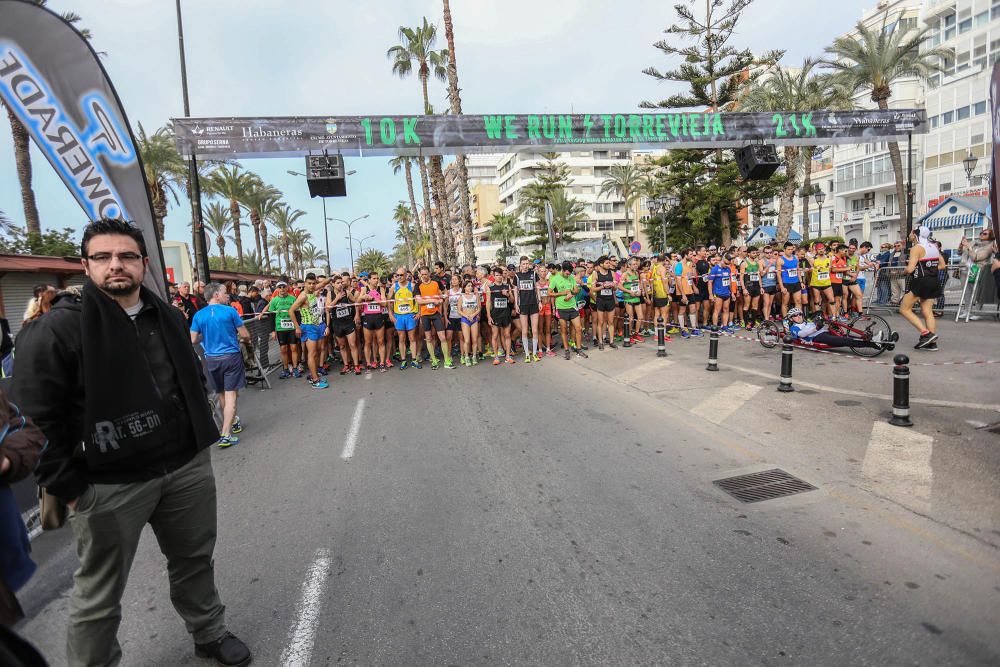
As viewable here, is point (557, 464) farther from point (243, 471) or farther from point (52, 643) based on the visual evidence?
point (52, 643)

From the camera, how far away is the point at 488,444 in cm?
612

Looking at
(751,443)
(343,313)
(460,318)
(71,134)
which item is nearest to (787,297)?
(460,318)

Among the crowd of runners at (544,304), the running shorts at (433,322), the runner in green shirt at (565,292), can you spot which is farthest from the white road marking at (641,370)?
the running shorts at (433,322)

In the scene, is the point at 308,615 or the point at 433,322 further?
the point at 433,322

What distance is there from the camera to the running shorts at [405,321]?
11.7m

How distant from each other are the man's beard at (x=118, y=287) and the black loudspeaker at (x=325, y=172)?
11.9 metres

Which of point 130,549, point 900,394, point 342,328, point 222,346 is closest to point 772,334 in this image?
point 900,394

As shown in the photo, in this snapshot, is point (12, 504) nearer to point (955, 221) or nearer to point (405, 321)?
point (405, 321)

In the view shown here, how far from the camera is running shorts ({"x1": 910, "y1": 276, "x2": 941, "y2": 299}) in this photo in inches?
368

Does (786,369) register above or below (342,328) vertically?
below

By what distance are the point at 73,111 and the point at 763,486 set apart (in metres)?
7.17

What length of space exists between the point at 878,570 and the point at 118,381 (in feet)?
14.2

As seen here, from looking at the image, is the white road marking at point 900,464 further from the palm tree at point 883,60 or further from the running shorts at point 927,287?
the palm tree at point 883,60

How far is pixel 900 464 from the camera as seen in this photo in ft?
16.2
